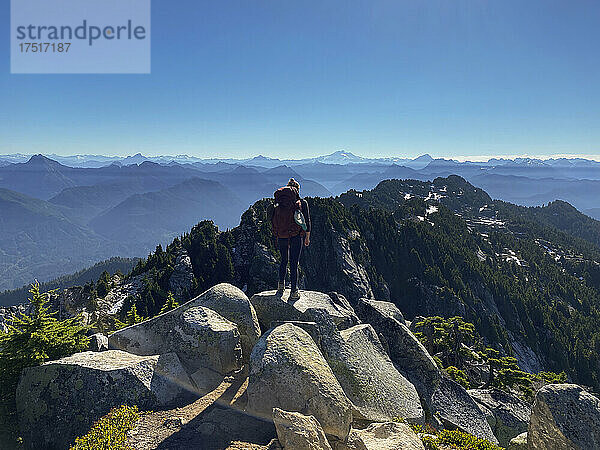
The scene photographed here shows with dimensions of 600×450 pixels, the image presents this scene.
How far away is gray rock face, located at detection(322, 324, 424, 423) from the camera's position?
1281 cm

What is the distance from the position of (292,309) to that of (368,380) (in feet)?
13.6

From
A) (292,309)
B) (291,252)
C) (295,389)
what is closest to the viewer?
(295,389)

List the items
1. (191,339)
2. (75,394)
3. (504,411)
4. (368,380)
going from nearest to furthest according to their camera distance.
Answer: (75,394)
(191,339)
(368,380)
(504,411)

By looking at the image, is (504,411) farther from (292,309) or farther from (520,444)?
(292,309)

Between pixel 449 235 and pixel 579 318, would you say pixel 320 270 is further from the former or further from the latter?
pixel 579 318

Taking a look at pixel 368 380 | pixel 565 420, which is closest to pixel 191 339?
pixel 368 380

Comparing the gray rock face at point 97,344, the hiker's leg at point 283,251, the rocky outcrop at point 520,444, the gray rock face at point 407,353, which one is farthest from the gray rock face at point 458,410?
the gray rock face at point 97,344

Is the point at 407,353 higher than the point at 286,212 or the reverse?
the reverse

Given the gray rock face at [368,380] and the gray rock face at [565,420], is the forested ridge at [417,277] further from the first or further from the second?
the gray rock face at [565,420]

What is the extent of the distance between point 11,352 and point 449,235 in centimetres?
15746

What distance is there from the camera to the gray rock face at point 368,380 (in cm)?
1281

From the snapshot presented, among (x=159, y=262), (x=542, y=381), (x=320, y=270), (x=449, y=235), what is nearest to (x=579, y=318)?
(x=449, y=235)

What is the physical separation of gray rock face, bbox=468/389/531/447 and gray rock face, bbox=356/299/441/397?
4352 millimetres

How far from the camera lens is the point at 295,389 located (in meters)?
10.4
